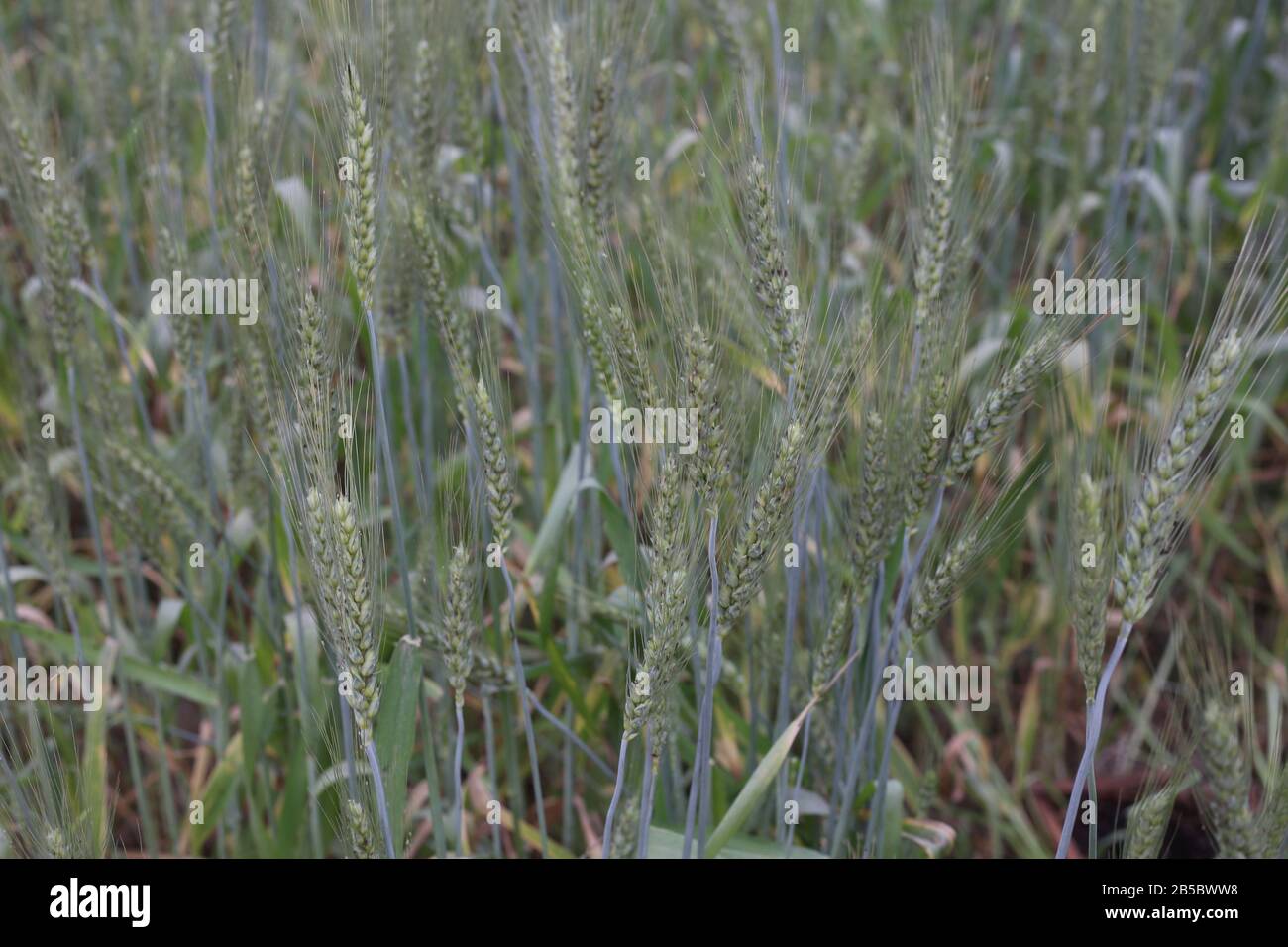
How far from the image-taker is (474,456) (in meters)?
1.34

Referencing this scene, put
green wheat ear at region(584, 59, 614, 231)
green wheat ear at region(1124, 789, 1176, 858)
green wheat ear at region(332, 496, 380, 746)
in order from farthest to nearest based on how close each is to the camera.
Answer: green wheat ear at region(584, 59, 614, 231) < green wheat ear at region(1124, 789, 1176, 858) < green wheat ear at region(332, 496, 380, 746)

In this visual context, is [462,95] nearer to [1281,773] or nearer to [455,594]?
[455,594]

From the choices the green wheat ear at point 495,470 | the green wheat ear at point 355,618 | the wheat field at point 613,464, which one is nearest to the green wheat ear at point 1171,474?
the wheat field at point 613,464

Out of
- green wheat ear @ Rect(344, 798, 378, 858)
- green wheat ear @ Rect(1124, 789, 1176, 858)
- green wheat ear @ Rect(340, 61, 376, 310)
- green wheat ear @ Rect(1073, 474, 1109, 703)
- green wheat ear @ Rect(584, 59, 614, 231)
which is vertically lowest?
green wheat ear @ Rect(1124, 789, 1176, 858)

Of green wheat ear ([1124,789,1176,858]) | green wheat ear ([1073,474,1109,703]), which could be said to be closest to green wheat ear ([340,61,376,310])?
green wheat ear ([1073,474,1109,703])

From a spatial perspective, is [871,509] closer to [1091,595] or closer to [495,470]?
[1091,595]

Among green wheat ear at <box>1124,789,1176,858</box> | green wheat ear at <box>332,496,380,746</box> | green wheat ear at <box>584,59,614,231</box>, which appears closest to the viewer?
green wheat ear at <box>332,496,380,746</box>

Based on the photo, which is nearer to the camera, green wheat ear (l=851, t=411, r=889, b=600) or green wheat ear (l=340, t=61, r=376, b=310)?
green wheat ear (l=340, t=61, r=376, b=310)

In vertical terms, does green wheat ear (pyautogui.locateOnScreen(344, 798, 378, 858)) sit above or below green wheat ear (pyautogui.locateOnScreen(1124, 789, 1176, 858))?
above

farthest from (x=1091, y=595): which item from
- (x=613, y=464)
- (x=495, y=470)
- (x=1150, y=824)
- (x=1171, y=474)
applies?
(x=613, y=464)

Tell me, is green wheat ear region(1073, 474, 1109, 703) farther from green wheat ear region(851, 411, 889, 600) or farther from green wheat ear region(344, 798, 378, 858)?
green wheat ear region(344, 798, 378, 858)

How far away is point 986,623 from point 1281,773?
3.14ft

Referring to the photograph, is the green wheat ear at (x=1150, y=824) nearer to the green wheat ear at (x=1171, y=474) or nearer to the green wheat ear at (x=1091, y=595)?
the green wheat ear at (x=1091, y=595)
